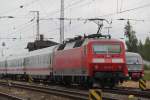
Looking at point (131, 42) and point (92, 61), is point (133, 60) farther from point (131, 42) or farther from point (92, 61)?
point (131, 42)

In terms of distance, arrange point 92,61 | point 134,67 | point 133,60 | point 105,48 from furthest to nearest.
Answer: point 133,60
point 134,67
point 105,48
point 92,61

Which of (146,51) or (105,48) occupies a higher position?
(146,51)

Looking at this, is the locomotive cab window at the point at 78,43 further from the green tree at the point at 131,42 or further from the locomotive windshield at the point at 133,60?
the green tree at the point at 131,42

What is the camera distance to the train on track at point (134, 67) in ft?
134

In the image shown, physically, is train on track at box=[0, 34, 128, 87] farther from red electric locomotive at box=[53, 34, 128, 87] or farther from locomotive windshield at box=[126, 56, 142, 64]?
locomotive windshield at box=[126, 56, 142, 64]

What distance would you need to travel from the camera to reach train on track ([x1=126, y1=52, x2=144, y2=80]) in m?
40.8

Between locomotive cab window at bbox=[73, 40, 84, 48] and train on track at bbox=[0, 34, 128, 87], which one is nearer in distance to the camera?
train on track at bbox=[0, 34, 128, 87]

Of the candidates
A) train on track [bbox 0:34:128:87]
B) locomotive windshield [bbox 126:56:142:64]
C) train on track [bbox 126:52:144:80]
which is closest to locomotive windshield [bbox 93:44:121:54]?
train on track [bbox 0:34:128:87]

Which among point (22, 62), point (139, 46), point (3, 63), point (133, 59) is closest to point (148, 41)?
point (139, 46)

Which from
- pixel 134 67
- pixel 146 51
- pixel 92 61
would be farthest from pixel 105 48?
pixel 146 51

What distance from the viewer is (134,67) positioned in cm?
4156

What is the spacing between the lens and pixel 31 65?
2064 inches

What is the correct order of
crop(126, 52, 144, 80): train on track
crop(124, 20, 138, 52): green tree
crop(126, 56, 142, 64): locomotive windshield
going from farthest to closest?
1. crop(124, 20, 138, 52): green tree
2. crop(126, 56, 142, 64): locomotive windshield
3. crop(126, 52, 144, 80): train on track

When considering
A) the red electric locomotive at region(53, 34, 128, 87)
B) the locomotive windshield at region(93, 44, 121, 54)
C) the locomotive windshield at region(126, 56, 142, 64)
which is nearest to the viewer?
the red electric locomotive at region(53, 34, 128, 87)
